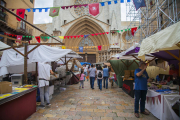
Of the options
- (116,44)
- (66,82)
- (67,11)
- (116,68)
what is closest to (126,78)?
(116,68)

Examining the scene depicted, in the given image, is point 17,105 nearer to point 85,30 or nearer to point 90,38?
point 85,30

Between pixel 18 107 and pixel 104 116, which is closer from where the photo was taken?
pixel 18 107

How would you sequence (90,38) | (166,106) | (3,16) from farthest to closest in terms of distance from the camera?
(90,38) → (3,16) → (166,106)

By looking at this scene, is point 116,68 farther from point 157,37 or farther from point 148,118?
point 157,37

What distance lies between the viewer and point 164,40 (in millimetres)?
2283

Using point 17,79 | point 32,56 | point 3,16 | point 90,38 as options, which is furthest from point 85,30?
point 17,79

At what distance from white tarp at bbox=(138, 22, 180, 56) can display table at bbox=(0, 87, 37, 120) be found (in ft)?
11.0

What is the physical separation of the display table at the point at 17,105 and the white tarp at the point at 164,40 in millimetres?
3342

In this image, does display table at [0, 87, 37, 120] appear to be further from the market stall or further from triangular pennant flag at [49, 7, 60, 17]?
triangular pennant flag at [49, 7, 60, 17]

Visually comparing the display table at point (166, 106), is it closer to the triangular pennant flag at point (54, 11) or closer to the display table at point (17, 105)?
the display table at point (17, 105)

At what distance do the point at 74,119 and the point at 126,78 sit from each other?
395 centimetres

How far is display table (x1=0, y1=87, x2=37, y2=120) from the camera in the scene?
2.46 metres

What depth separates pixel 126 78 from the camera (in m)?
6.24

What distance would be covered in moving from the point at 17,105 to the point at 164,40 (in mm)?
3718
